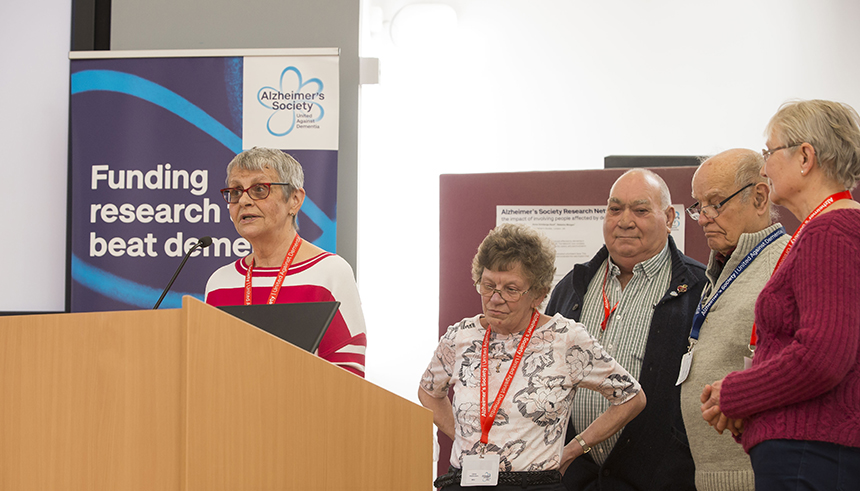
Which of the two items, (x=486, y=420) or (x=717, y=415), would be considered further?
(x=486, y=420)

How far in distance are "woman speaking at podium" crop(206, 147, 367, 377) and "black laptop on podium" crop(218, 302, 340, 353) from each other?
61cm

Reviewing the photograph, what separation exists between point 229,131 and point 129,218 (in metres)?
0.64

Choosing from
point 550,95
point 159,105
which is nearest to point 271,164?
point 159,105

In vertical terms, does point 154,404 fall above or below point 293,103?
below

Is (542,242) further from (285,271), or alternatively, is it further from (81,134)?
(81,134)

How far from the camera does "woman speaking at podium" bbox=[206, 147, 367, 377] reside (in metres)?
2.16

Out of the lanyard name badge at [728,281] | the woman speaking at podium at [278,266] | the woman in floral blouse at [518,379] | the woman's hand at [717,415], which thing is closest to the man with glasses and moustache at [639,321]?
the woman in floral blouse at [518,379]

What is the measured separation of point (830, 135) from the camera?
1572mm

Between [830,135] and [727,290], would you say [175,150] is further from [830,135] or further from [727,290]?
[830,135]

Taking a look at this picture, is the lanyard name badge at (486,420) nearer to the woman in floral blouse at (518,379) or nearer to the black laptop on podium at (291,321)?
the woman in floral blouse at (518,379)

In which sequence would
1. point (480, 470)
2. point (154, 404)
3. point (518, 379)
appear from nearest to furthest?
point (154, 404)
point (480, 470)
point (518, 379)

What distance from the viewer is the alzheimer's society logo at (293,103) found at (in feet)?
10.7

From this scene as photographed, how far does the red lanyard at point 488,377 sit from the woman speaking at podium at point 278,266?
39cm

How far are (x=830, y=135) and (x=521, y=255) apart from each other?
899 mm
